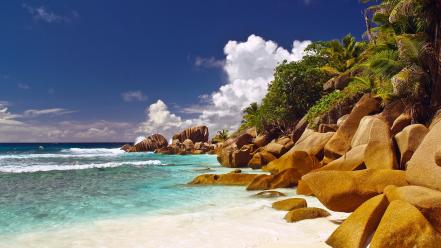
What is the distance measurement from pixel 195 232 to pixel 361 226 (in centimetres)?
360

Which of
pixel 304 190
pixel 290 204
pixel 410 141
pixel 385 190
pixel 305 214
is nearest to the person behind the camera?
pixel 385 190

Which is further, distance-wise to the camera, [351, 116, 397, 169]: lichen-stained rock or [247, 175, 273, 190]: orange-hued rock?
[247, 175, 273, 190]: orange-hued rock

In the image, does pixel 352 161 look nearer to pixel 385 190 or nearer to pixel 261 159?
pixel 385 190

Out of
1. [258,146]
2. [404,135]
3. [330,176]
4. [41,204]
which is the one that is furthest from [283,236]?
[258,146]

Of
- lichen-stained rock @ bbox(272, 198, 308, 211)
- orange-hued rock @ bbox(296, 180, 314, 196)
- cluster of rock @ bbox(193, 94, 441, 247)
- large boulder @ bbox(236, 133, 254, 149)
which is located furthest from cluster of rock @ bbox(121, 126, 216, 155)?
cluster of rock @ bbox(193, 94, 441, 247)

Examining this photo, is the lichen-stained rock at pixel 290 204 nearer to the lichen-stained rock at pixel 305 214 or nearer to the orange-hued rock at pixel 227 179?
the lichen-stained rock at pixel 305 214

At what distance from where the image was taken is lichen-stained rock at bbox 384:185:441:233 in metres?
5.21

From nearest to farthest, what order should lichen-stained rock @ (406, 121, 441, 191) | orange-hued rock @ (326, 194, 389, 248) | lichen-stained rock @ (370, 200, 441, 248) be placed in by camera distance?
lichen-stained rock @ (370, 200, 441, 248), orange-hued rock @ (326, 194, 389, 248), lichen-stained rock @ (406, 121, 441, 191)

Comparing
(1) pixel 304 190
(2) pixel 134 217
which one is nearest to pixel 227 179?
(1) pixel 304 190

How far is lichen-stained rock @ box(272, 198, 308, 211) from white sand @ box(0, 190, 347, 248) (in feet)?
0.96

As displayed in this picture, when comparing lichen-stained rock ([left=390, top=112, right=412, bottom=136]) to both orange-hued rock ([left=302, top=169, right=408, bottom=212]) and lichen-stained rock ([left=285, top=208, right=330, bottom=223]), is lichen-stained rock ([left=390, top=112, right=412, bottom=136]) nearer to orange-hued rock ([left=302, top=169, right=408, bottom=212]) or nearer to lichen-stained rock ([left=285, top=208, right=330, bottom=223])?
lichen-stained rock ([left=285, top=208, right=330, bottom=223])

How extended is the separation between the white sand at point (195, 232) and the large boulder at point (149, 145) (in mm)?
62668

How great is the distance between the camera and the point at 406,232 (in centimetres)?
495

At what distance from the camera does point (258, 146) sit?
3186 cm
